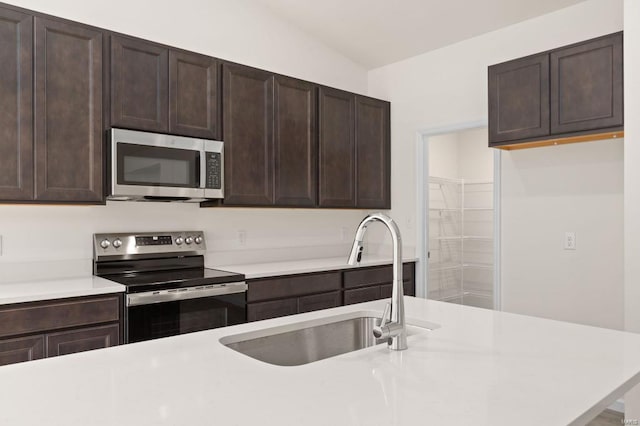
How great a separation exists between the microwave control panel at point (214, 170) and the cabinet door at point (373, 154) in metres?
1.37

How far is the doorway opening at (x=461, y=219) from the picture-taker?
17.7 ft

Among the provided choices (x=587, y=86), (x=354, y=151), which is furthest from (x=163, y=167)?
(x=587, y=86)

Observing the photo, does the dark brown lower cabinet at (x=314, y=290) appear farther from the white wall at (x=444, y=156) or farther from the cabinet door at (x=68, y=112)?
the white wall at (x=444, y=156)

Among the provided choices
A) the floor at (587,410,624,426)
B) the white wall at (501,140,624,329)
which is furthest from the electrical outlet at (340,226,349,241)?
the floor at (587,410,624,426)

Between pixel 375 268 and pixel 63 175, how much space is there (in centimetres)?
231

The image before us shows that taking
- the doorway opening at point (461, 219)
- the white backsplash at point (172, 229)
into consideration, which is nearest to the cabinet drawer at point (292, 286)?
the white backsplash at point (172, 229)

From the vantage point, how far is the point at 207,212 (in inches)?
141

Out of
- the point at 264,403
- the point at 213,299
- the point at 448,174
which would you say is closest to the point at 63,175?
the point at 213,299

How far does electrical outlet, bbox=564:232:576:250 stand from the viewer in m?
3.29

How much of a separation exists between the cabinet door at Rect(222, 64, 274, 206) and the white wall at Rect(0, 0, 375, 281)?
0.39 metres

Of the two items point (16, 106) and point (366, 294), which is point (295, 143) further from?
point (16, 106)

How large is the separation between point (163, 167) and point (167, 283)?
0.74 metres

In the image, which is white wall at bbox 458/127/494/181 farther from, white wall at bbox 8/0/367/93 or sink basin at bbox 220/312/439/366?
sink basin at bbox 220/312/439/366

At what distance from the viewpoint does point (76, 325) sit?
7.80 ft
